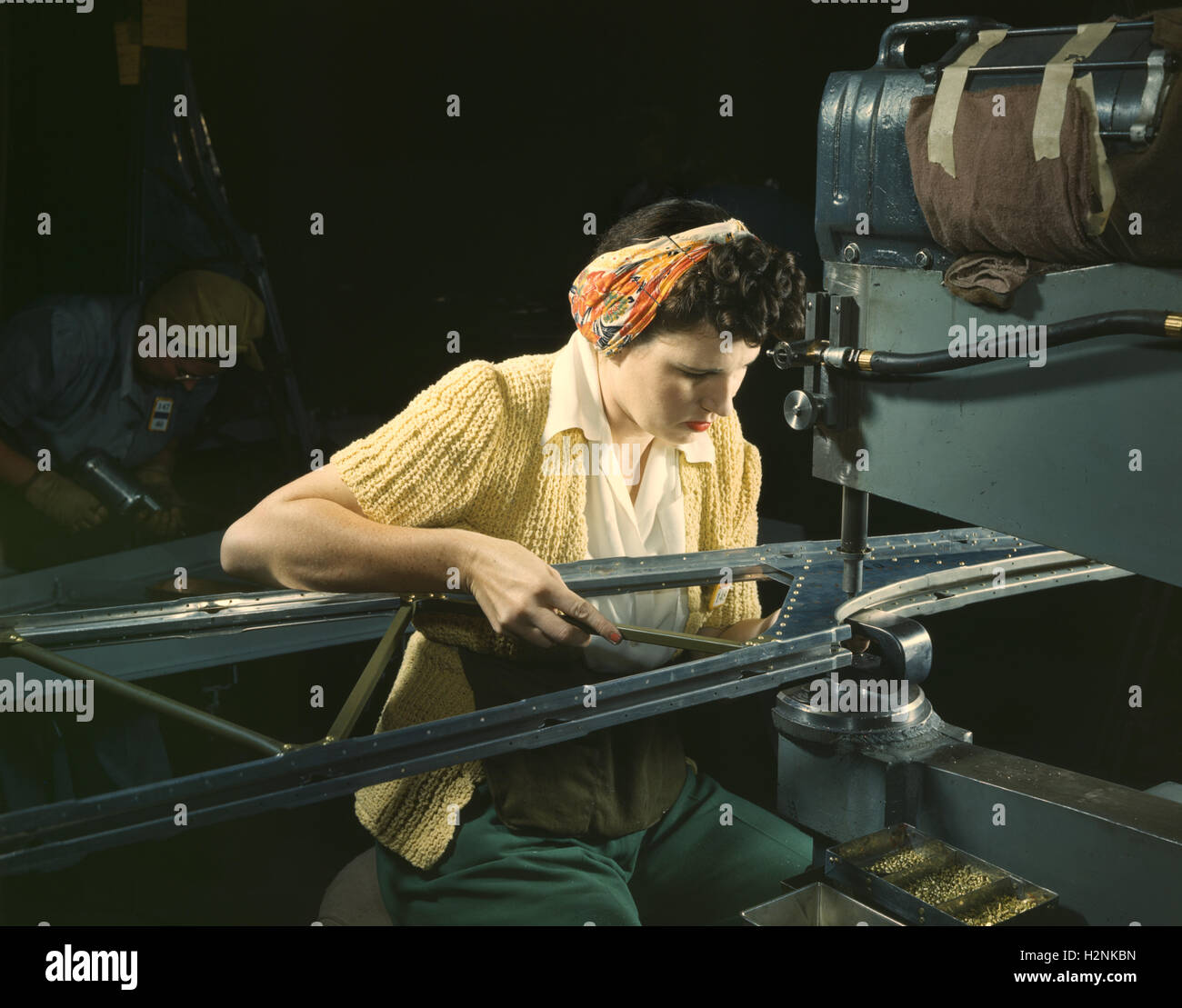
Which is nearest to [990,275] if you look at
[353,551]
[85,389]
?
[353,551]

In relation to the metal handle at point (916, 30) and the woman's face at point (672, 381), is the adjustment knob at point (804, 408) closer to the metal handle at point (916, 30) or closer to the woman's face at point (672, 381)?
the woman's face at point (672, 381)

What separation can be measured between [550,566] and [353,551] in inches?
12.7

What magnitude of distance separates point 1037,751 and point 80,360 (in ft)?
8.67

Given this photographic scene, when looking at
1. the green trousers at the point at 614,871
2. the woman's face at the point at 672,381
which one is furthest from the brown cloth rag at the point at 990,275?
the green trousers at the point at 614,871

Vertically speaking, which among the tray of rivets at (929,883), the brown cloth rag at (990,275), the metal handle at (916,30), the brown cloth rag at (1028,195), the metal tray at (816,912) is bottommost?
the metal tray at (816,912)

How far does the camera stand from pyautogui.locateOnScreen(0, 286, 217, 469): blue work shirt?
7.70 ft

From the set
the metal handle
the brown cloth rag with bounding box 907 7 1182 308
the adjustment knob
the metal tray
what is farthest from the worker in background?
the metal tray

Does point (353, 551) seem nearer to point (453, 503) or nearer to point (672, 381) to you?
point (453, 503)

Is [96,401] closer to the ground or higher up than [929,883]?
higher up

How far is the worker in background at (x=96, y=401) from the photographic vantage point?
93.0 inches

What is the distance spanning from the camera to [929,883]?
4.58 ft
